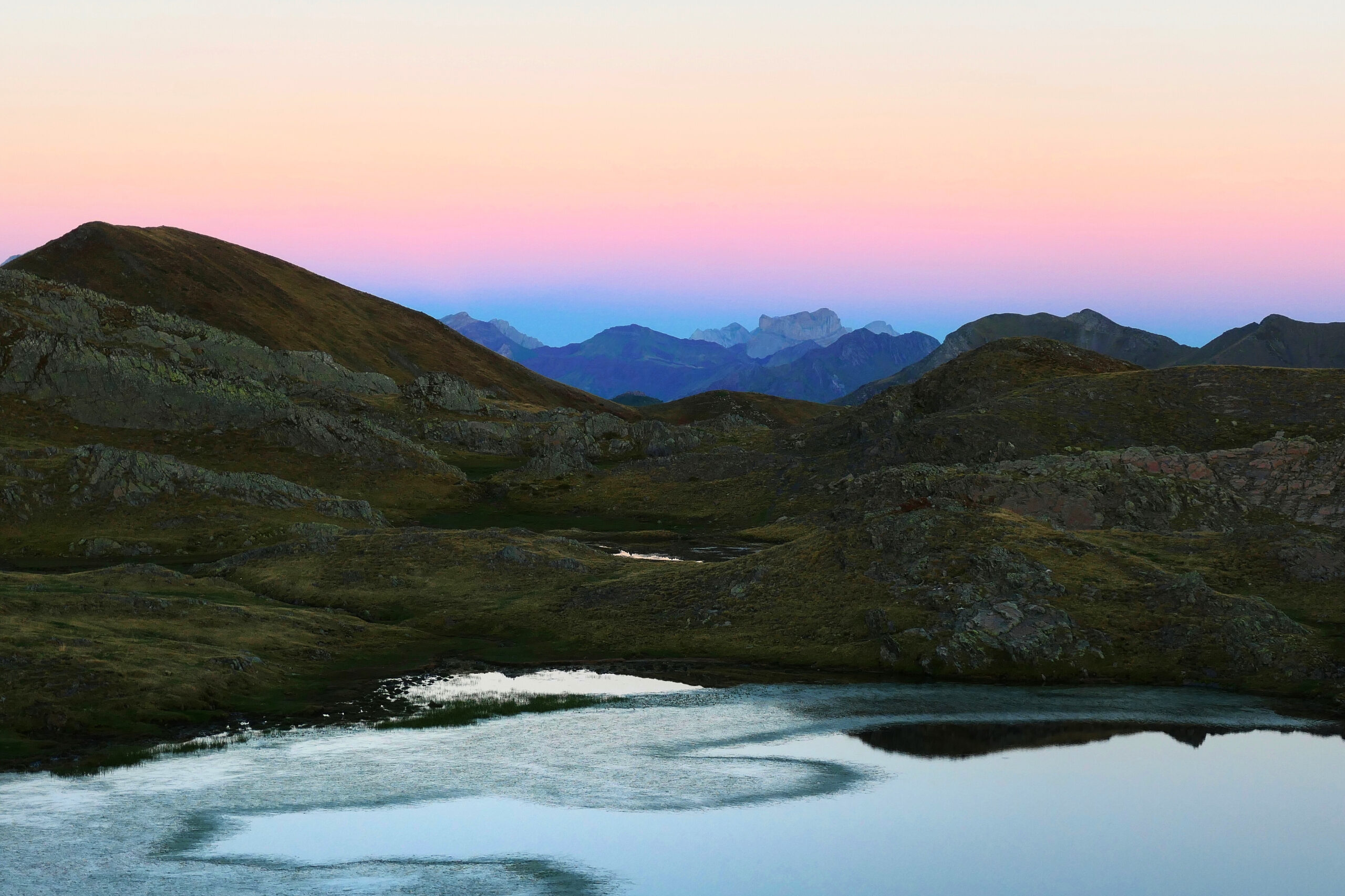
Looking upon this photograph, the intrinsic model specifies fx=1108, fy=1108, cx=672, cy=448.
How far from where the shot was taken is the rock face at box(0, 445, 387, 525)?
417 feet

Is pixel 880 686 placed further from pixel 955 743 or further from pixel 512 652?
pixel 512 652

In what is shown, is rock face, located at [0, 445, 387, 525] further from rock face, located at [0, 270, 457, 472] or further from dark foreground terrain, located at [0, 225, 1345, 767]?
rock face, located at [0, 270, 457, 472]

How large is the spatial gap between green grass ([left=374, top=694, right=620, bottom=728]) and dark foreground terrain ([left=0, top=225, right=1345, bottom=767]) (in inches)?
146

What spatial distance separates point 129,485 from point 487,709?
3596 inches

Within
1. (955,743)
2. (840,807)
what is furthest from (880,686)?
(840,807)

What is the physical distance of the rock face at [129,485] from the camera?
417ft

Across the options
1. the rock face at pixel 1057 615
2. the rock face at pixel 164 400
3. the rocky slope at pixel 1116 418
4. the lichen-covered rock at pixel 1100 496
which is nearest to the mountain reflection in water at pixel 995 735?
the rock face at pixel 1057 615

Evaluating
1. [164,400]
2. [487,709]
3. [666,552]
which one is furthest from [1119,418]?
[164,400]

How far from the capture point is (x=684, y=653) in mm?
70188

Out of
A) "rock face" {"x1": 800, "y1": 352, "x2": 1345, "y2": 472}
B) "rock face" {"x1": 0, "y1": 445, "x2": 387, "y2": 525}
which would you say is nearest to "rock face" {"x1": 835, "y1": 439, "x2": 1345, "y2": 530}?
"rock face" {"x1": 800, "y1": 352, "x2": 1345, "y2": 472}

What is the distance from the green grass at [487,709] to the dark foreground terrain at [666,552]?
3.72 m

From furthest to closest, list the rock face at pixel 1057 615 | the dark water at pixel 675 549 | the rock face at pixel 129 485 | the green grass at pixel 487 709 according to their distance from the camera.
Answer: the rock face at pixel 129 485
the dark water at pixel 675 549
the rock face at pixel 1057 615
the green grass at pixel 487 709

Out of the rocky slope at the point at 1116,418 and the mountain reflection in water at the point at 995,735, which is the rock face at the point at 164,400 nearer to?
the rocky slope at the point at 1116,418

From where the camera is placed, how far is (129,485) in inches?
5123
